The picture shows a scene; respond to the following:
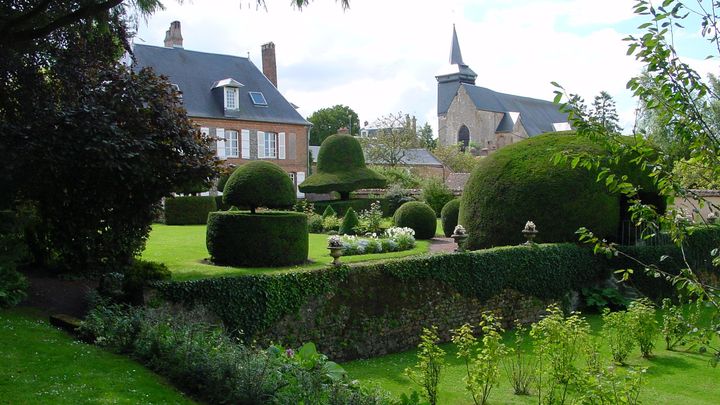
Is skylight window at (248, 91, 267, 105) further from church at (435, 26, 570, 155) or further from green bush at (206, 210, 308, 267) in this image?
church at (435, 26, 570, 155)

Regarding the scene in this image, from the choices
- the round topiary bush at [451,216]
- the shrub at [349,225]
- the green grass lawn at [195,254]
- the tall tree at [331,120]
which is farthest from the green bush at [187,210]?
the tall tree at [331,120]

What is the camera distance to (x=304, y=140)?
117 ft

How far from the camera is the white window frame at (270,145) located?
34188 millimetres

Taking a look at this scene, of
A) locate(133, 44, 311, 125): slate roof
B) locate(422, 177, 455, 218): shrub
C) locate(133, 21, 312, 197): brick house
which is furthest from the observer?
→ locate(133, 21, 312, 197): brick house

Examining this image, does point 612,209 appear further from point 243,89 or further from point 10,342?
point 243,89

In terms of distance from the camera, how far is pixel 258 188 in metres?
13.2

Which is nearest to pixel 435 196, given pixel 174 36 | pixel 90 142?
pixel 174 36

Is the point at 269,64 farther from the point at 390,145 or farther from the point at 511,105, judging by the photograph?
the point at 511,105

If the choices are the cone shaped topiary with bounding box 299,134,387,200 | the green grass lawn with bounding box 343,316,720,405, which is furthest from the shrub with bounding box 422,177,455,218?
the green grass lawn with bounding box 343,316,720,405

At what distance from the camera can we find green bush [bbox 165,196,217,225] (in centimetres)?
2253

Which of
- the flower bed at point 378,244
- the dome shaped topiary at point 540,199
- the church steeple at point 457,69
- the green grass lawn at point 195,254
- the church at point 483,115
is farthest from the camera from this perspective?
the church steeple at point 457,69

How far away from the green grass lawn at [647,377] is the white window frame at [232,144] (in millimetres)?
25062

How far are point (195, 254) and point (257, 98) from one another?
70.2 ft

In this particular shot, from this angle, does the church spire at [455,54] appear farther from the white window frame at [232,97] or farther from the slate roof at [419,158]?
the white window frame at [232,97]
